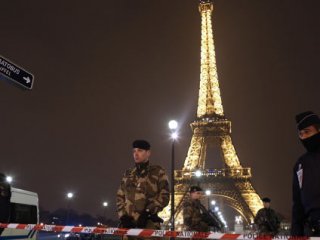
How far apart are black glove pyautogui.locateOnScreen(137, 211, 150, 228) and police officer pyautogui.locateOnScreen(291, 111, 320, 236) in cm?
210

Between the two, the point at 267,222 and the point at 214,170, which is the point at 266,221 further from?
the point at 214,170

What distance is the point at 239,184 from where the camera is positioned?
2210 inches

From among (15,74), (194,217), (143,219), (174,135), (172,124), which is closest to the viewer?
(143,219)

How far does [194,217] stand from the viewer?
8812mm

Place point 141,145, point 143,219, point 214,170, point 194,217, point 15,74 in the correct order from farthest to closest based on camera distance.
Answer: point 214,170, point 194,217, point 15,74, point 141,145, point 143,219

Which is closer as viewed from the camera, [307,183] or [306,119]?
[307,183]

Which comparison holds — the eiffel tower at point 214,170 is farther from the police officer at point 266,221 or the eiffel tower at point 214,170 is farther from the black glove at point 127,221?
the black glove at point 127,221

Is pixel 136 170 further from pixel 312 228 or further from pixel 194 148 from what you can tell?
pixel 194 148

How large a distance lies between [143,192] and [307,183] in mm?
2468

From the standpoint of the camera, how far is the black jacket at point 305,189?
11.8 ft

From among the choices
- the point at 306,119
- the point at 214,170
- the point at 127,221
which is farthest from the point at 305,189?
the point at 214,170

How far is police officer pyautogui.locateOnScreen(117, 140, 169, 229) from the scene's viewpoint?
210 inches

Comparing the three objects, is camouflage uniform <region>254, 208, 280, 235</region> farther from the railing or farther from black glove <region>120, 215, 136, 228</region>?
the railing

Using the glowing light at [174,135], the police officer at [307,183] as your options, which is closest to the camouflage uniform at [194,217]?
the police officer at [307,183]
